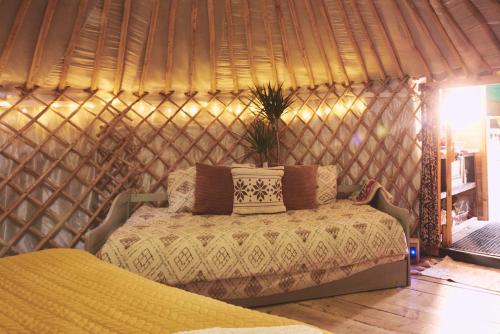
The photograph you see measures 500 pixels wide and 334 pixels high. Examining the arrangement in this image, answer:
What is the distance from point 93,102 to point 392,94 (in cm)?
274

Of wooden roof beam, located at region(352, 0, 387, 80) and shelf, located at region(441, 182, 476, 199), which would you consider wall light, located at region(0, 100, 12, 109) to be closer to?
wooden roof beam, located at region(352, 0, 387, 80)

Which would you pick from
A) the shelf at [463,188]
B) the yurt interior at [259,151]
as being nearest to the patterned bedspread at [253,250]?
the yurt interior at [259,151]

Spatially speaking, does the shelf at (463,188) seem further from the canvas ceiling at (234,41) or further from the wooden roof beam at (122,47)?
the wooden roof beam at (122,47)

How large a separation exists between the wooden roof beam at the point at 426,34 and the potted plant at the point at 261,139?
151 cm

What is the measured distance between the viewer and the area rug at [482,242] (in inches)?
125

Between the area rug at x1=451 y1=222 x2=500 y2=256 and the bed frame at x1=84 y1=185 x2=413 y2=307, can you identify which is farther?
the area rug at x1=451 y1=222 x2=500 y2=256

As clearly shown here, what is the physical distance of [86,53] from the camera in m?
2.83

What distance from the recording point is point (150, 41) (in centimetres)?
285

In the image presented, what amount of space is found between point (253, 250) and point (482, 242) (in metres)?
2.51

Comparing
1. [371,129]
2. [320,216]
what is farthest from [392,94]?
[320,216]

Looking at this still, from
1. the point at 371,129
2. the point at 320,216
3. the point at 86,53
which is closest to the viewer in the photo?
the point at 320,216

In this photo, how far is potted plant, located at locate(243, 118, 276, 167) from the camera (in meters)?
3.48

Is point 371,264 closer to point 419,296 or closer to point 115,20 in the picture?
point 419,296

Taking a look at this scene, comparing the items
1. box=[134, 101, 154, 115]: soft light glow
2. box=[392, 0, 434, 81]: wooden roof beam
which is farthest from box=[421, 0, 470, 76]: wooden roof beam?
box=[134, 101, 154, 115]: soft light glow
